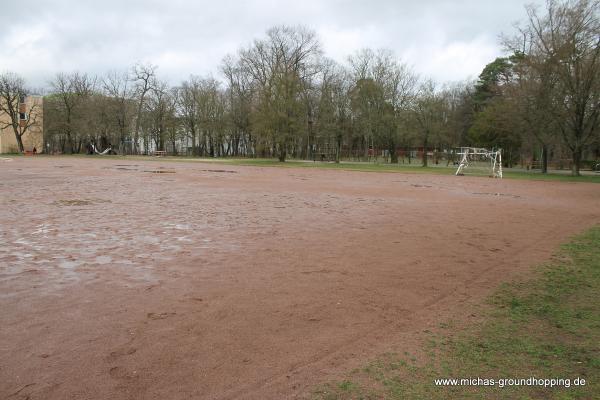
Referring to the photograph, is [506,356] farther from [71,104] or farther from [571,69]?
[71,104]

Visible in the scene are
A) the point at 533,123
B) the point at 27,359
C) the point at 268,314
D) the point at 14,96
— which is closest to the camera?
the point at 27,359

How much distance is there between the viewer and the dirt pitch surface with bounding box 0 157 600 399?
4.49 m

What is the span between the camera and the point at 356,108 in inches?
2586

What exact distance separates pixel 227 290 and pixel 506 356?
12.9 ft

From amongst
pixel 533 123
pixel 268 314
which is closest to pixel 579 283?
pixel 268 314

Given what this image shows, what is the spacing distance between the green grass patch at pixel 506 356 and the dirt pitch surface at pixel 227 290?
11.8 inches

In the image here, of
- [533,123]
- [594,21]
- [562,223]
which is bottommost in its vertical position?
[562,223]

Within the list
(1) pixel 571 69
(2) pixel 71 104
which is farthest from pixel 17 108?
(1) pixel 571 69

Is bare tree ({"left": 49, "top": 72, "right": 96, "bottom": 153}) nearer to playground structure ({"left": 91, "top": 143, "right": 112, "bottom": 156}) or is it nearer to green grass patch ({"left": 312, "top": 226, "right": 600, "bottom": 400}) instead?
playground structure ({"left": 91, "top": 143, "right": 112, "bottom": 156})

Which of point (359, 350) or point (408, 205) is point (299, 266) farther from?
point (408, 205)

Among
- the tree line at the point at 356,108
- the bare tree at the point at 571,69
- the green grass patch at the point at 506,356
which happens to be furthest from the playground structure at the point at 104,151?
the green grass patch at the point at 506,356

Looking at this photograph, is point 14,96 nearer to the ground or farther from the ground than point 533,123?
farther from the ground

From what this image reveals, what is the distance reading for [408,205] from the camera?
18.2m

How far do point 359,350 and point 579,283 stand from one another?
15.8 feet
